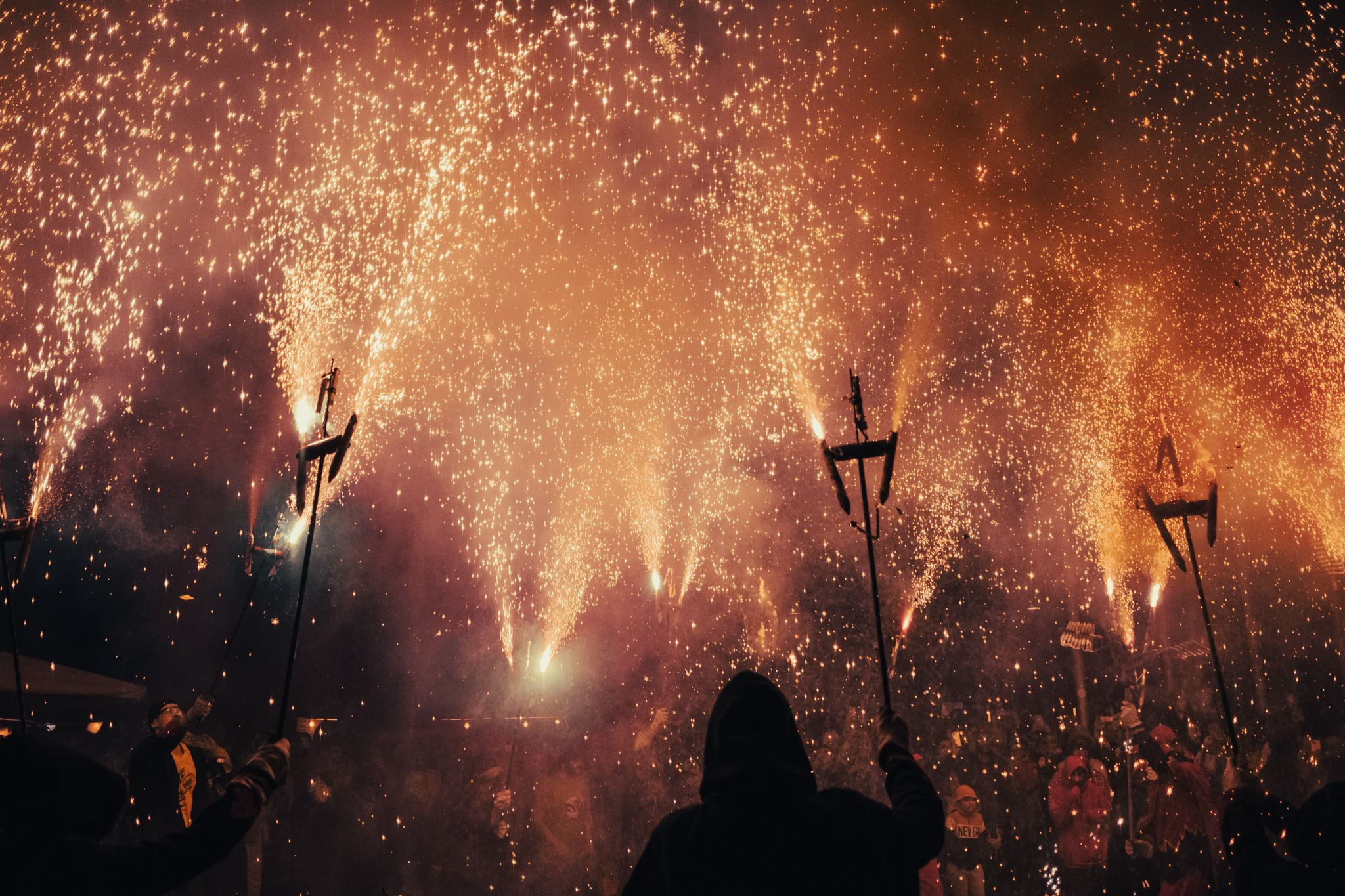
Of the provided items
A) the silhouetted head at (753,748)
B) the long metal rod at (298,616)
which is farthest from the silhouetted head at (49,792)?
the silhouetted head at (753,748)

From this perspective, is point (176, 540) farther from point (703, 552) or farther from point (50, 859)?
point (50, 859)

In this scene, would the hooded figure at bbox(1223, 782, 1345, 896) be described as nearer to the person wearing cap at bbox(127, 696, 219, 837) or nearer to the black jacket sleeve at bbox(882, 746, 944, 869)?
the black jacket sleeve at bbox(882, 746, 944, 869)

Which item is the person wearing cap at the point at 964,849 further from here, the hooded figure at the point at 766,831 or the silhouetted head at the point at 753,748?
the silhouetted head at the point at 753,748

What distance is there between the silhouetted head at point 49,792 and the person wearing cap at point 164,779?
12.3 feet

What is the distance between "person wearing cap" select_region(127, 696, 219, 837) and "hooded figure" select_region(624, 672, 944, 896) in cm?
549

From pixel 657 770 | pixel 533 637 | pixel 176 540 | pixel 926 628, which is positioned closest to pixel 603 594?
pixel 533 637

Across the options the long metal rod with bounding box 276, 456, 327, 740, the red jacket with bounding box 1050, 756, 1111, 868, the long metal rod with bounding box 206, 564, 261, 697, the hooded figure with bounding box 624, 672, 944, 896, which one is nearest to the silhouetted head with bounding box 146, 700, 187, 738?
the long metal rod with bounding box 206, 564, 261, 697

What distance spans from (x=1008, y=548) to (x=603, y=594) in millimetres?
8201

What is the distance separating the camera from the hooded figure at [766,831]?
6.35 ft

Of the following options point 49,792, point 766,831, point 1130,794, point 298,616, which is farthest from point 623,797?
point 766,831

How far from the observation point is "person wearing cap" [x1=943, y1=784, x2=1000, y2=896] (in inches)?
305

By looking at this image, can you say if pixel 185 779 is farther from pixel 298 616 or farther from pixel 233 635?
pixel 298 616

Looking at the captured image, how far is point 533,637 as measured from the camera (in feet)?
42.5

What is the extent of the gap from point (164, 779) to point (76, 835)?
3.98 metres
